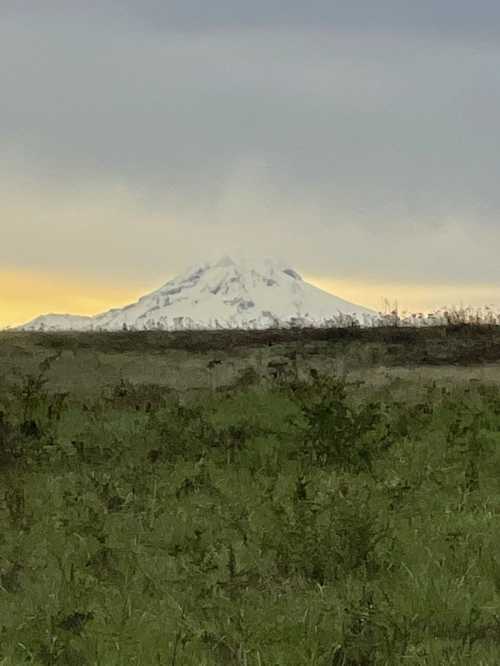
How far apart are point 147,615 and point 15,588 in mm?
884

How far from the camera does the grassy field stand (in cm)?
442

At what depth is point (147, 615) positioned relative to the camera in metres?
4.84

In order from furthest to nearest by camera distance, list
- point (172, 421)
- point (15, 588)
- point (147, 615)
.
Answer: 1. point (172, 421)
2. point (15, 588)
3. point (147, 615)

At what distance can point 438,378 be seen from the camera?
1686 cm

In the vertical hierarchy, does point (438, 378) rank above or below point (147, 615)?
above

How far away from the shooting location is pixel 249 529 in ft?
21.4

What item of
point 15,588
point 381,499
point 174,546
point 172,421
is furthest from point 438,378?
point 15,588

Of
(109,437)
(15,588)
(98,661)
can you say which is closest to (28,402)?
(109,437)

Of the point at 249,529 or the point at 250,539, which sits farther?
the point at 249,529

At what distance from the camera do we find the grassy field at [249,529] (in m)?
4.42

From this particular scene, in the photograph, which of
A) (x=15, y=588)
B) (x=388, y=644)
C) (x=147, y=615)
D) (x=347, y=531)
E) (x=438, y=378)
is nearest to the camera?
(x=388, y=644)

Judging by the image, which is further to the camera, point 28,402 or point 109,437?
point 28,402

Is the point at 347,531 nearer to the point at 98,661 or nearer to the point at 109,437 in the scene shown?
the point at 98,661

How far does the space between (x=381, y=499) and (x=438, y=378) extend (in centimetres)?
976
